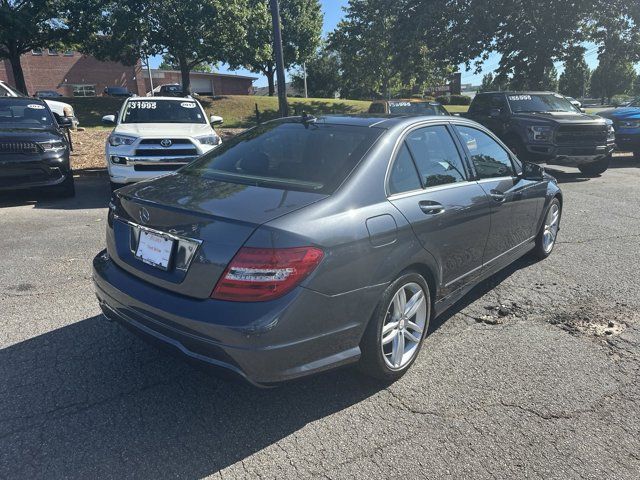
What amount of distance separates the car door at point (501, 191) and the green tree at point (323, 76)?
49.3 meters

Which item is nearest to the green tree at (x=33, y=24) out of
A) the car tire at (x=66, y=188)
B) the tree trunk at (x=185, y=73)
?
the tree trunk at (x=185, y=73)

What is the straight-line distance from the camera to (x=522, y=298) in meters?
4.39

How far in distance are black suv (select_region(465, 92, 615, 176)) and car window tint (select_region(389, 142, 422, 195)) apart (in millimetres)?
8665

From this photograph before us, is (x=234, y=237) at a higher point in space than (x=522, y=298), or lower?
higher

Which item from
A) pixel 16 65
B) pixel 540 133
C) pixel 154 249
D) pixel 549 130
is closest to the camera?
pixel 154 249

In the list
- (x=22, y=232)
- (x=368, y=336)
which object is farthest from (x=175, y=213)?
(x=22, y=232)

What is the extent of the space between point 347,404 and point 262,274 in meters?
1.05

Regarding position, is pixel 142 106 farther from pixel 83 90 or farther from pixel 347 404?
pixel 83 90

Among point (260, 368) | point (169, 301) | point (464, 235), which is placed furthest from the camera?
point (464, 235)

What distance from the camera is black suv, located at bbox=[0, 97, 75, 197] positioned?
24.3ft

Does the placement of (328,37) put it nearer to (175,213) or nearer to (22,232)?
(22,232)

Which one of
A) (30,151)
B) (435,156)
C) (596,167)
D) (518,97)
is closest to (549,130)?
(518,97)

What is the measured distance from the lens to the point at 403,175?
3146mm

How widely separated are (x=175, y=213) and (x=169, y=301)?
1.55 ft
